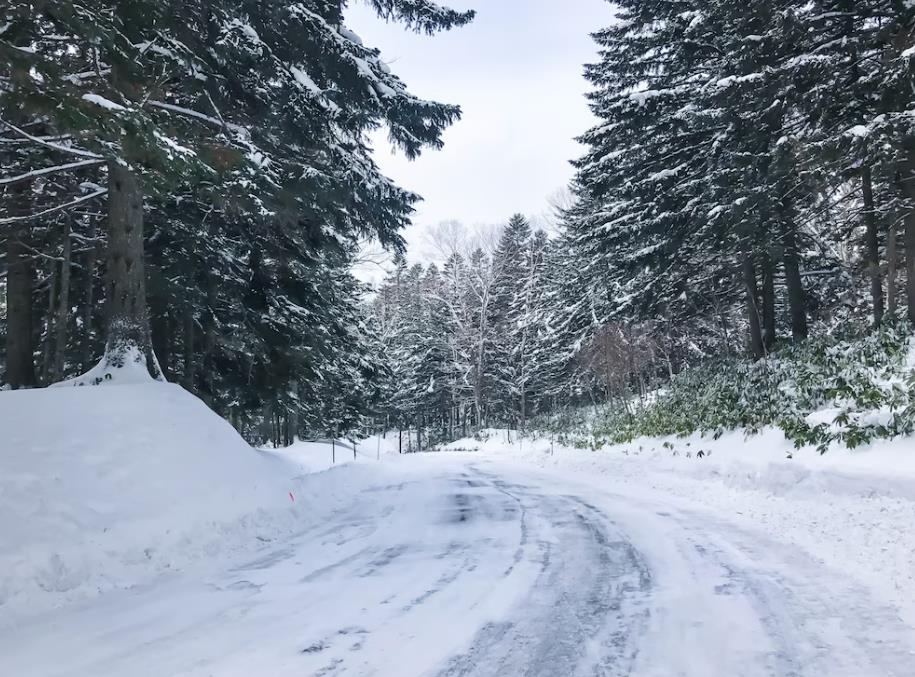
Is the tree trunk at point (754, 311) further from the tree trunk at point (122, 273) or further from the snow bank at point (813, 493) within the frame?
the tree trunk at point (122, 273)

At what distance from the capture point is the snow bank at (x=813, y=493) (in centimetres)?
493

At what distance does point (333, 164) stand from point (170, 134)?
3.71m

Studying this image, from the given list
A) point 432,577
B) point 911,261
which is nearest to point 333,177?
point 432,577

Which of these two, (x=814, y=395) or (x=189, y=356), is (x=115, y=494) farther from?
(x=814, y=395)

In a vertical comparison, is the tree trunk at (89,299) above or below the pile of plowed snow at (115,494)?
above

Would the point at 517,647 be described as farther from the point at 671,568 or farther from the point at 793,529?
the point at 793,529

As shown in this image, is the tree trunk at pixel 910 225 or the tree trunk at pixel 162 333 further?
the tree trunk at pixel 162 333

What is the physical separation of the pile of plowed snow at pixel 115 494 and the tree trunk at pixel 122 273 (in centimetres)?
98

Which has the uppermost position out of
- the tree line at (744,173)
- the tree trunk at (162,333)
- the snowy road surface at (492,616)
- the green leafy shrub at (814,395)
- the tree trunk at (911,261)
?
the tree line at (744,173)

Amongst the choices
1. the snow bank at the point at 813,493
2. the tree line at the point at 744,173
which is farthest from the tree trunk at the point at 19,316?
the tree line at the point at 744,173

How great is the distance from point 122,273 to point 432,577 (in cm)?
658

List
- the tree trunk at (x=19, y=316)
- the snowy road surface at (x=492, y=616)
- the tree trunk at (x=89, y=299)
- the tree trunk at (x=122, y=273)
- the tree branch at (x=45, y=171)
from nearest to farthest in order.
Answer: the snowy road surface at (x=492, y=616), the tree branch at (x=45, y=171), the tree trunk at (x=122, y=273), the tree trunk at (x=19, y=316), the tree trunk at (x=89, y=299)

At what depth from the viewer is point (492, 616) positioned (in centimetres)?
386

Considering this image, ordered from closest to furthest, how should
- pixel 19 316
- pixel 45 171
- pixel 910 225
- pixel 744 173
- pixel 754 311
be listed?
pixel 45 171 → pixel 910 225 → pixel 19 316 → pixel 744 173 → pixel 754 311
